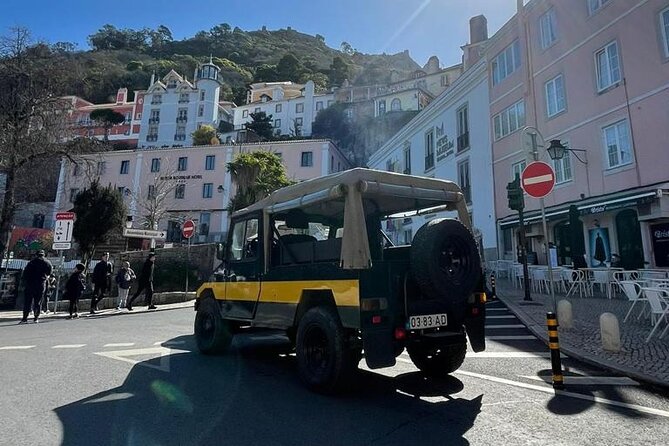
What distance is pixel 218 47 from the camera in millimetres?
131875

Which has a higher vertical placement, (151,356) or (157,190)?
(157,190)

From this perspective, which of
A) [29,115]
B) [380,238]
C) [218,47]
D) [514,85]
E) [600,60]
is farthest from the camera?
[218,47]

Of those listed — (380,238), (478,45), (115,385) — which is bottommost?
(115,385)

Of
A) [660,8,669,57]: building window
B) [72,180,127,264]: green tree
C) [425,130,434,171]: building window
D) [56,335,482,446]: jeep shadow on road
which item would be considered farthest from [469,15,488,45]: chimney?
[56,335,482,446]: jeep shadow on road

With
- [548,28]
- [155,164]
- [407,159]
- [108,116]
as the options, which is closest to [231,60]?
[108,116]

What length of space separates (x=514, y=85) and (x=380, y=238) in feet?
61.5

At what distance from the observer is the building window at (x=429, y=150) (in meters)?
28.2

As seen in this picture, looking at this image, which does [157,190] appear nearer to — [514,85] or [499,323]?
[514,85]

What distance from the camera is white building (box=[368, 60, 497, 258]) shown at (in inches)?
890

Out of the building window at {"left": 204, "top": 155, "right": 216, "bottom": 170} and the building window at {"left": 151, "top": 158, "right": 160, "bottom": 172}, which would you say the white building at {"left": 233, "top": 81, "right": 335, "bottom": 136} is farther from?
the building window at {"left": 204, "top": 155, "right": 216, "bottom": 170}

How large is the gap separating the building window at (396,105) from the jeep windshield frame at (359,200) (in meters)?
60.0

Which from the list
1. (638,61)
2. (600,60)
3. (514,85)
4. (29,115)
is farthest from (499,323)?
(29,115)

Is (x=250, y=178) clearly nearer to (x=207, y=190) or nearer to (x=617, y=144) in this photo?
(x=207, y=190)

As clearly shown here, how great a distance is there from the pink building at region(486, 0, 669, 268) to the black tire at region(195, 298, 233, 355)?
13100mm
